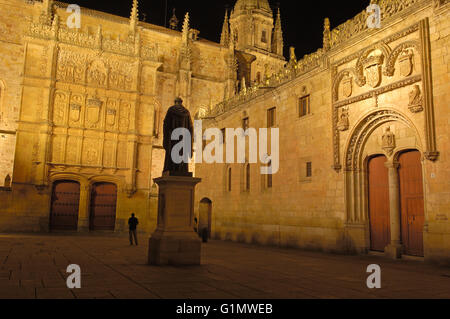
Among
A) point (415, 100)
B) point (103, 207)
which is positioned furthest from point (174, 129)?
point (103, 207)

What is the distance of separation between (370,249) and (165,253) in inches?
337

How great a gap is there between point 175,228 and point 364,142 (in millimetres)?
8644

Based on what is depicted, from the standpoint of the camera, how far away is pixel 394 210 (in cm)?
1380

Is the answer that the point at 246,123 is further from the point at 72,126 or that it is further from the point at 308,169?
the point at 72,126

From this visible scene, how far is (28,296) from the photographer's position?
19.1 feet

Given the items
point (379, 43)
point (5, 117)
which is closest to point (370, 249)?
point (379, 43)

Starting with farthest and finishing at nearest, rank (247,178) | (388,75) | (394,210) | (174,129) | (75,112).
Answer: (75,112) → (247,178) → (394,210) → (388,75) → (174,129)

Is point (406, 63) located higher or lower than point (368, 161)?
higher

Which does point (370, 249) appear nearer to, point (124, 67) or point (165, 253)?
point (165, 253)

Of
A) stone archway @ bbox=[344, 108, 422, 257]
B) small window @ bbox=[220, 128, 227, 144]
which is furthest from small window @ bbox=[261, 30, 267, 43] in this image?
stone archway @ bbox=[344, 108, 422, 257]

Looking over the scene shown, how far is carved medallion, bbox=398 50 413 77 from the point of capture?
12.8m

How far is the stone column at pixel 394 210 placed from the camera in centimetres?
1348

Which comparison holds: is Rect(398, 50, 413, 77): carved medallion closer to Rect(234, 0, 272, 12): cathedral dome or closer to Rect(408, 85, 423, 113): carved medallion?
Rect(408, 85, 423, 113): carved medallion

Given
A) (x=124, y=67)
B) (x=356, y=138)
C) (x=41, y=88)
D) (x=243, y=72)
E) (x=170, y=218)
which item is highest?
(x=243, y=72)
